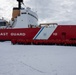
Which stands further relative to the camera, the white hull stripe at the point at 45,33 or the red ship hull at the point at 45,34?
the white hull stripe at the point at 45,33

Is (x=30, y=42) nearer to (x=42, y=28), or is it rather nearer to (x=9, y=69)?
(x=42, y=28)

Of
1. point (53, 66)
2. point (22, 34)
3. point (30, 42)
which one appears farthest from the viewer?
point (22, 34)

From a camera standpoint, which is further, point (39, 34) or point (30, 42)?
point (39, 34)

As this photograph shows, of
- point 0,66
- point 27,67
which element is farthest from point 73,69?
point 0,66

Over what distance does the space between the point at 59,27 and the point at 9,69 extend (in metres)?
11.0

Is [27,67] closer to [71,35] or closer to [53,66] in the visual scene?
[53,66]

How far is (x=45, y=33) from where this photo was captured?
15672 mm

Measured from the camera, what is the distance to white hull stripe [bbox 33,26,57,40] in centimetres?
1553

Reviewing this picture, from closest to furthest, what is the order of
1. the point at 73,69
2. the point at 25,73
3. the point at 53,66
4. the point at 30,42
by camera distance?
the point at 25,73
the point at 73,69
the point at 53,66
the point at 30,42

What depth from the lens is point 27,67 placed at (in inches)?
200

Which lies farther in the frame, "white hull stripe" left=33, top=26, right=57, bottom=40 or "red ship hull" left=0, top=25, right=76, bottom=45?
"white hull stripe" left=33, top=26, right=57, bottom=40

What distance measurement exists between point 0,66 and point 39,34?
10.8m

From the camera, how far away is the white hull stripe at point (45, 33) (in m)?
15.5

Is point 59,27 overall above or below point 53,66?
above
